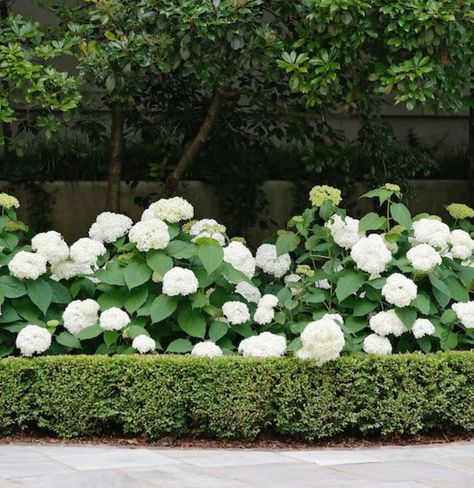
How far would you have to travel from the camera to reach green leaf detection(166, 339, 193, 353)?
7.69 m

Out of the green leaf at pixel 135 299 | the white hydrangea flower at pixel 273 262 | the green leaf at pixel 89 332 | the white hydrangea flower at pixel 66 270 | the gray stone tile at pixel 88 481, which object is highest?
the white hydrangea flower at pixel 273 262

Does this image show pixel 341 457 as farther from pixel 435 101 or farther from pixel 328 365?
pixel 435 101

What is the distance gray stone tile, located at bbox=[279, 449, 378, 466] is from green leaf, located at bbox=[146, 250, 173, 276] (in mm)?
1616

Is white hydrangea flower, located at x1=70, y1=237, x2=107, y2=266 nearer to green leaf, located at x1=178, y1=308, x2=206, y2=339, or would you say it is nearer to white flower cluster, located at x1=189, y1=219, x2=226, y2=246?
white flower cluster, located at x1=189, y1=219, x2=226, y2=246

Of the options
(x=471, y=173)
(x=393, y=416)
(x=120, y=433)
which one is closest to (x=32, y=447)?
(x=120, y=433)

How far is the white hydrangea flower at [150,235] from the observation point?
793 centimetres

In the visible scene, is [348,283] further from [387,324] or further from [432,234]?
[432,234]

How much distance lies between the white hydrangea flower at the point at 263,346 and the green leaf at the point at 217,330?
178 millimetres

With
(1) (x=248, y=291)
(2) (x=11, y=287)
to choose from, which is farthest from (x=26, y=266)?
(1) (x=248, y=291)

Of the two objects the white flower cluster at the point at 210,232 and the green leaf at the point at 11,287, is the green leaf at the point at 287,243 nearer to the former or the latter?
the white flower cluster at the point at 210,232

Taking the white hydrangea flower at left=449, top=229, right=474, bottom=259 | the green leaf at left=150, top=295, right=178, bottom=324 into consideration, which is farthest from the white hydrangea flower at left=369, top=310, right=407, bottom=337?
the green leaf at left=150, top=295, right=178, bottom=324

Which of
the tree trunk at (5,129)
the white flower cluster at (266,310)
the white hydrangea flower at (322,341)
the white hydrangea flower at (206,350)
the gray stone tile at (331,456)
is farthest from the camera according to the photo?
the tree trunk at (5,129)

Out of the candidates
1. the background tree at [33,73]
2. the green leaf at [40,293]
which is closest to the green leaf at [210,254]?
the green leaf at [40,293]

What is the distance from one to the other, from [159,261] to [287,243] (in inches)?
43.6
